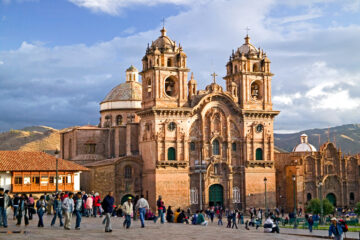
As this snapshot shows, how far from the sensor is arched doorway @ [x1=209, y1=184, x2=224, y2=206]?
55219 mm

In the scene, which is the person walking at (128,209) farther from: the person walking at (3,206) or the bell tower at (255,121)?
the bell tower at (255,121)

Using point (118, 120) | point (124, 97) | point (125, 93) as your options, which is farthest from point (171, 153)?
point (125, 93)

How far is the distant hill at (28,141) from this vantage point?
341 feet

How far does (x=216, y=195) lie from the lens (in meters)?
55.6

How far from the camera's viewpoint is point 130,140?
5841 centimetres

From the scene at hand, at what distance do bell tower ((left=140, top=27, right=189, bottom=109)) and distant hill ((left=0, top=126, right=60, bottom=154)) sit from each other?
51.0 m

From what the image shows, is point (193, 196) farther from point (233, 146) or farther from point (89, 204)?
point (89, 204)

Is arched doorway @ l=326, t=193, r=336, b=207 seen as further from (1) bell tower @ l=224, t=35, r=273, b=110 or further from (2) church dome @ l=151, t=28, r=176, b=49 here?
(2) church dome @ l=151, t=28, r=176, b=49

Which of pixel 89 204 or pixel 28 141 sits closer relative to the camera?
pixel 89 204

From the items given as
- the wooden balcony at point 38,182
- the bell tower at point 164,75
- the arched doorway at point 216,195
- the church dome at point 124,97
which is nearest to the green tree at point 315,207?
the arched doorway at point 216,195

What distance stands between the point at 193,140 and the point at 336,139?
9224 centimetres

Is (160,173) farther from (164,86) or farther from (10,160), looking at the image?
(10,160)

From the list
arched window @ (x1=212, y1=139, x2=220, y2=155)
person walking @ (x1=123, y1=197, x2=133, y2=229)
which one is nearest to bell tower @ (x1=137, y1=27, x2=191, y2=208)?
arched window @ (x1=212, y1=139, x2=220, y2=155)

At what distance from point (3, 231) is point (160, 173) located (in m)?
31.3
